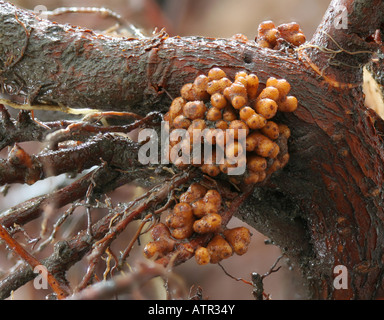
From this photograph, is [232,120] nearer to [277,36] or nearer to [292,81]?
[292,81]

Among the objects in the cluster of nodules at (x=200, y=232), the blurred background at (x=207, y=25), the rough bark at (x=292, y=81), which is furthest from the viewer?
the blurred background at (x=207, y=25)

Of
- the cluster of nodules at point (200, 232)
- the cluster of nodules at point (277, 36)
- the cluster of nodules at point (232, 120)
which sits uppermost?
the cluster of nodules at point (277, 36)

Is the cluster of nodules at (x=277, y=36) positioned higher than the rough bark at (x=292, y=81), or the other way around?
the cluster of nodules at (x=277, y=36)

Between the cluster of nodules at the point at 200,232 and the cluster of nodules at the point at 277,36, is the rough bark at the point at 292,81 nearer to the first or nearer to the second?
the cluster of nodules at the point at 277,36

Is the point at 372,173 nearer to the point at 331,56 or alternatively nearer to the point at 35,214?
the point at 331,56

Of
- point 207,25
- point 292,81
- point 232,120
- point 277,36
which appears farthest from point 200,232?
point 207,25

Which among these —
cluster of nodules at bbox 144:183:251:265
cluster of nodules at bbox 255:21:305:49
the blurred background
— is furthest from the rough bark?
Answer: the blurred background

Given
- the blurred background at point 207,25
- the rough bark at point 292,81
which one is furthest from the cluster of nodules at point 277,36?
the blurred background at point 207,25
